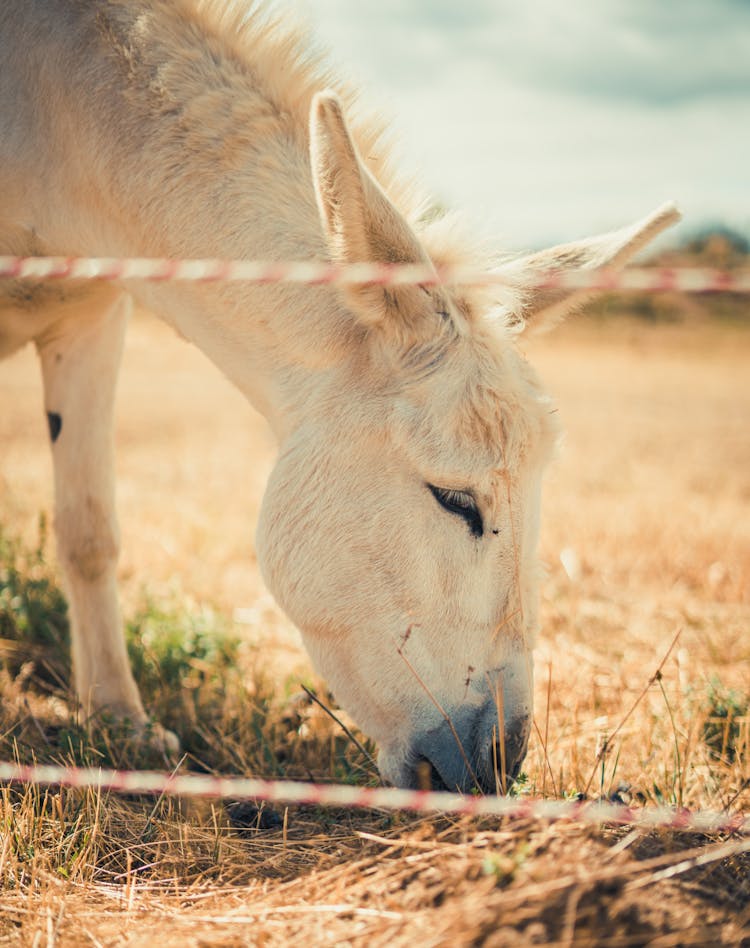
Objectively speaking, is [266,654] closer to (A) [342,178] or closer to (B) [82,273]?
(B) [82,273]

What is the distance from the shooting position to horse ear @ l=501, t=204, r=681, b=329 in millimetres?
2488

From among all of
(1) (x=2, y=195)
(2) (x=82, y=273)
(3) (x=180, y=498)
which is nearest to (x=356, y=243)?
(2) (x=82, y=273)

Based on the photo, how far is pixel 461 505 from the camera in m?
2.19

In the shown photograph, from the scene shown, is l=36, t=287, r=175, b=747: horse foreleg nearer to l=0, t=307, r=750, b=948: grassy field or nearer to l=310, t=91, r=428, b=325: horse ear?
l=0, t=307, r=750, b=948: grassy field

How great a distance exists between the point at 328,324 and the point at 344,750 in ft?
5.03

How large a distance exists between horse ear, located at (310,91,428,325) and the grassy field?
700 mm

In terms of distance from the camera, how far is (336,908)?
1.71 m

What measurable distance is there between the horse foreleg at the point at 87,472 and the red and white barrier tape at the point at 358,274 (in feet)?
2.22

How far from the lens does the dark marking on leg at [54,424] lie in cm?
349

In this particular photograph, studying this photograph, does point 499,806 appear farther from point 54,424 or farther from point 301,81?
point 54,424

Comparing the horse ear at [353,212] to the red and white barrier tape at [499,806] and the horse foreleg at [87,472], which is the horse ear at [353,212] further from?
the horse foreleg at [87,472]

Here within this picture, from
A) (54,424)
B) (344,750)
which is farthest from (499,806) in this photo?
(54,424)

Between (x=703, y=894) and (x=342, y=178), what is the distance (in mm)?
1833


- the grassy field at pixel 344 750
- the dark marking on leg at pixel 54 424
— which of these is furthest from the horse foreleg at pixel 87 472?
the grassy field at pixel 344 750
